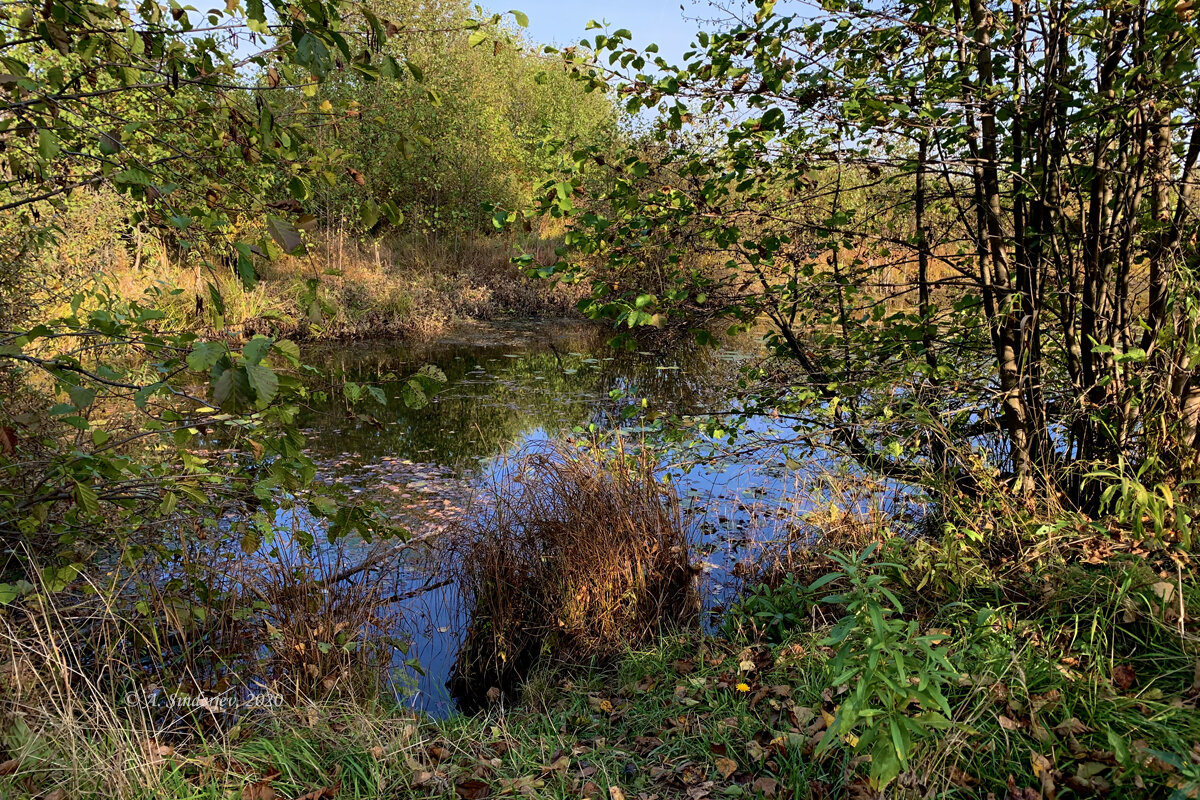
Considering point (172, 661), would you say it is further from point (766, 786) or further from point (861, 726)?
point (861, 726)

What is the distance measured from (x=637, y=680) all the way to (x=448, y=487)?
13.4ft

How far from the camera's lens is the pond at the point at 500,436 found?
5.06 m

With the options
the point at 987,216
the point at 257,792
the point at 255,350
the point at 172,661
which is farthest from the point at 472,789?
the point at 987,216

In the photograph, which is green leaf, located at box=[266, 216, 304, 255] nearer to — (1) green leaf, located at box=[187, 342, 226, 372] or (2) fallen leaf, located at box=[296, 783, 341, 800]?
(1) green leaf, located at box=[187, 342, 226, 372]

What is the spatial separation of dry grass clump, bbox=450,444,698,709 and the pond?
0.79ft

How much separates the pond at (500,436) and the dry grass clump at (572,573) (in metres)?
0.24

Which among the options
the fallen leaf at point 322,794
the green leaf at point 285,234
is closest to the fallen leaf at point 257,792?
the fallen leaf at point 322,794

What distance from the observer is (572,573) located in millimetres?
4609

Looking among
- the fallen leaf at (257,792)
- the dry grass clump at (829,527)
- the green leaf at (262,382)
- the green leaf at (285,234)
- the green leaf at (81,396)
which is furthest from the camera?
the dry grass clump at (829,527)

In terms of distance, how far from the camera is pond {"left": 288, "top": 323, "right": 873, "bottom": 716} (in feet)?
16.6

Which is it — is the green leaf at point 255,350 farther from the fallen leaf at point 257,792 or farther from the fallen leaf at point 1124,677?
the fallen leaf at point 1124,677

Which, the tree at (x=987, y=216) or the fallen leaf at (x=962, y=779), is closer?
the fallen leaf at (x=962, y=779)

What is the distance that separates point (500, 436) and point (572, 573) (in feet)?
16.9

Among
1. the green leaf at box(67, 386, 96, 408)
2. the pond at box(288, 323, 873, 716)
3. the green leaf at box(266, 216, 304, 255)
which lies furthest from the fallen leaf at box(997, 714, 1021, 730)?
the green leaf at box(67, 386, 96, 408)
